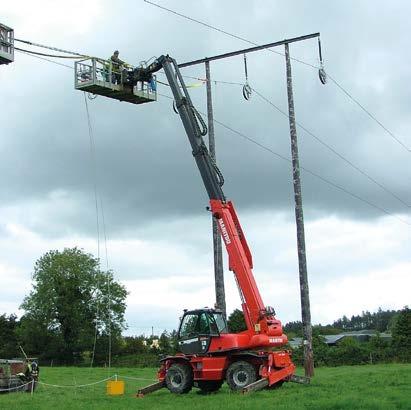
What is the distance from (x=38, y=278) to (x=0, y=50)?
73.7 m

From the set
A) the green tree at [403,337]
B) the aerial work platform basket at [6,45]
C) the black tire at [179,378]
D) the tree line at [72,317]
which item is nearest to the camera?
the aerial work platform basket at [6,45]

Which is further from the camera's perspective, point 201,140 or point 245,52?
point 245,52

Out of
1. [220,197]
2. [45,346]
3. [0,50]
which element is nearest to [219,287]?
[220,197]

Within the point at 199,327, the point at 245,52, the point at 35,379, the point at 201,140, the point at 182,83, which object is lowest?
the point at 35,379

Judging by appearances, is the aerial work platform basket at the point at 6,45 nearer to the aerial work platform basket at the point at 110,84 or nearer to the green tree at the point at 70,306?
the aerial work platform basket at the point at 110,84

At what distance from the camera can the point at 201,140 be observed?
23.5m

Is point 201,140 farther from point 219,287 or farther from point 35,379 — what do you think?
point 35,379

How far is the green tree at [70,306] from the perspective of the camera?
83.4 meters

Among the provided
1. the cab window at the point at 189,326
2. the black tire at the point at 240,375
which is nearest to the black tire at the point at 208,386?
the black tire at the point at 240,375

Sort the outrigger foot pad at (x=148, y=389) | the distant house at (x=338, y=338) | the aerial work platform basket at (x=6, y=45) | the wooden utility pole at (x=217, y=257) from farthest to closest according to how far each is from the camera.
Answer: the distant house at (x=338, y=338) < the wooden utility pole at (x=217, y=257) < the outrigger foot pad at (x=148, y=389) < the aerial work platform basket at (x=6, y=45)

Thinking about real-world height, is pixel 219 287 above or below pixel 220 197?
below

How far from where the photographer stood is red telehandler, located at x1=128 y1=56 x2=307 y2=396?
20500 mm

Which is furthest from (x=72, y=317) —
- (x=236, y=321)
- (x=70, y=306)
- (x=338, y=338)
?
(x=338, y=338)

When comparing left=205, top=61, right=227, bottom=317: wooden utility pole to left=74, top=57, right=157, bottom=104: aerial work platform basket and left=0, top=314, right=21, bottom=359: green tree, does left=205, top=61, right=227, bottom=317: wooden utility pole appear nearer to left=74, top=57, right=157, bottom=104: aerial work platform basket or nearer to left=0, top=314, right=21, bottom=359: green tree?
left=74, top=57, right=157, bottom=104: aerial work platform basket
